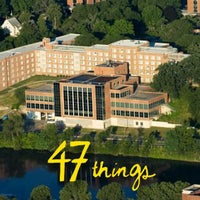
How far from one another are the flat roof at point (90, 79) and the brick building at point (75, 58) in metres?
4.23

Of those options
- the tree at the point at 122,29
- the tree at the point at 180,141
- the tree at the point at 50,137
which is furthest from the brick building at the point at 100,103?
the tree at the point at 122,29

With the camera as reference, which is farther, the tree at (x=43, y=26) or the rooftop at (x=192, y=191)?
the tree at (x=43, y=26)

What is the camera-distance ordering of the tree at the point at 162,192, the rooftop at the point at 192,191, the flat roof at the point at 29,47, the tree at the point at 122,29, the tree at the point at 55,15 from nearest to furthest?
the rooftop at the point at 192,191
the tree at the point at 162,192
the flat roof at the point at 29,47
the tree at the point at 122,29
the tree at the point at 55,15

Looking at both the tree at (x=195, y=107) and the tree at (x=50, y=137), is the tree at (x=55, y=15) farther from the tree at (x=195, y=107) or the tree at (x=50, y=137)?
the tree at (x=50, y=137)

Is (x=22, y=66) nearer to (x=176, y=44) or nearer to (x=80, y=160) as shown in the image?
(x=176, y=44)

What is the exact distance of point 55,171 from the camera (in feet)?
162

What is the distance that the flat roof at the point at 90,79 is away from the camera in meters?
54.4

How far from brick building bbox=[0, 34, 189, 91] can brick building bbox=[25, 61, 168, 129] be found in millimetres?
4300

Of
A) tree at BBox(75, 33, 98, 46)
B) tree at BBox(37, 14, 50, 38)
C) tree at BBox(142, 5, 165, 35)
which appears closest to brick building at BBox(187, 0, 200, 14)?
tree at BBox(142, 5, 165, 35)

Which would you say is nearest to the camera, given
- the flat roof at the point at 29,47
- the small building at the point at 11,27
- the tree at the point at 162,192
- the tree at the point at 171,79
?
the tree at the point at 162,192

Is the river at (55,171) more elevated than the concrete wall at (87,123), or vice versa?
the concrete wall at (87,123)

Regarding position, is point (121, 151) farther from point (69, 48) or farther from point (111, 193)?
point (69, 48)

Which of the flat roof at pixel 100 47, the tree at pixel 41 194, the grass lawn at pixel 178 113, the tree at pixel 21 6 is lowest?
the tree at pixel 41 194

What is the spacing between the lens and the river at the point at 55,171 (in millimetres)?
46875
